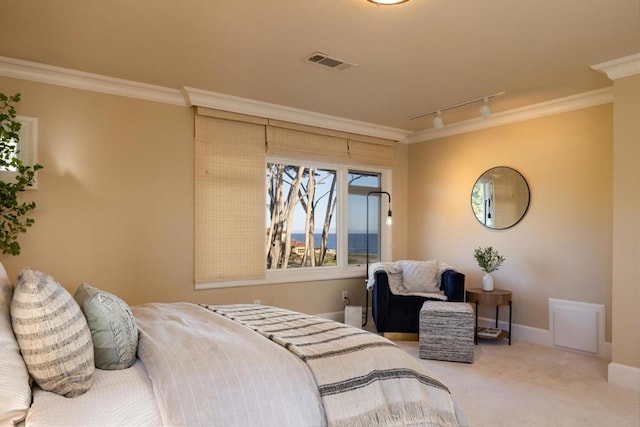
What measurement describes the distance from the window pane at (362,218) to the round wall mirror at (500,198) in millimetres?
1284

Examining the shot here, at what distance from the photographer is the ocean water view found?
16.5 feet

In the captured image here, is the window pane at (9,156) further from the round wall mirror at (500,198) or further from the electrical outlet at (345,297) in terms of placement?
the round wall mirror at (500,198)

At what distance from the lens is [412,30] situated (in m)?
2.74

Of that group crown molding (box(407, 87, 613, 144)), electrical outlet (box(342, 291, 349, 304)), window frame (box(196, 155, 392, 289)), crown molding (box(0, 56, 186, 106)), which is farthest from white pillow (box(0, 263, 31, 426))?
crown molding (box(407, 87, 613, 144))

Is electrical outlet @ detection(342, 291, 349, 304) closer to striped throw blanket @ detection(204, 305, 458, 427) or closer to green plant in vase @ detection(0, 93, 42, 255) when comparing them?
striped throw blanket @ detection(204, 305, 458, 427)

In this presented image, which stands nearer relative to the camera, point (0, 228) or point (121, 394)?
point (121, 394)

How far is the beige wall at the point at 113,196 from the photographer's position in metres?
3.45

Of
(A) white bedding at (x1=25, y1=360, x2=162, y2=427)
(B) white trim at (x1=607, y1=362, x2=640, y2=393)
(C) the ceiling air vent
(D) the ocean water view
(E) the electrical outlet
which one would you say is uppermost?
(C) the ceiling air vent

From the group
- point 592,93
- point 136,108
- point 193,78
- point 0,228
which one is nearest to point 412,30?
point 193,78

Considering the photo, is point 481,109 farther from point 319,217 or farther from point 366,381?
point 366,381

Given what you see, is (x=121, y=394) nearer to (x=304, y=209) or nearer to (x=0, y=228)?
(x=0, y=228)

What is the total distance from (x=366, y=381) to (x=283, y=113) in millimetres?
3407

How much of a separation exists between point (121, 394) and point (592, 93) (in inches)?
176

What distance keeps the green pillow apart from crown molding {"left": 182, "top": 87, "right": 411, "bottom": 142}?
2.64 metres
